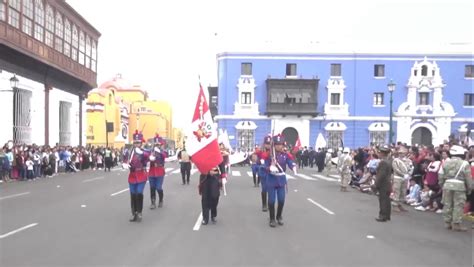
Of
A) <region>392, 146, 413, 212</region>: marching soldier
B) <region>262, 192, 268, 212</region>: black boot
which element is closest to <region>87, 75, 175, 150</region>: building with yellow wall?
<region>262, 192, 268, 212</region>: black boot

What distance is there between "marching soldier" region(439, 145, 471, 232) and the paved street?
0.35 metres

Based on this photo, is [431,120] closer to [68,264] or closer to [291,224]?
[291,224]

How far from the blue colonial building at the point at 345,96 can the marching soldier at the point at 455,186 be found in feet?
130

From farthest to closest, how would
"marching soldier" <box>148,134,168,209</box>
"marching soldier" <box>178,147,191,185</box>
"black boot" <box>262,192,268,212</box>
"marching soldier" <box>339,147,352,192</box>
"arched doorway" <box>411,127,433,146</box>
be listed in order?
"arched doorway" <box>411,127,433,146</box> → "marching soldier" <box>178,147,191,185</box> → "marching soldier" <box>339,147,352,192</box> → "marching soldier" <box>148,134,168,209</box> → "black boot" <box>262,192,268,212</box>

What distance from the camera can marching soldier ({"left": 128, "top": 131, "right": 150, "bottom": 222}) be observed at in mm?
10664

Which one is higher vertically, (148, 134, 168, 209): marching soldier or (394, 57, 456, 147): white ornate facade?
(394, 57, 456, 147): white ornate facade

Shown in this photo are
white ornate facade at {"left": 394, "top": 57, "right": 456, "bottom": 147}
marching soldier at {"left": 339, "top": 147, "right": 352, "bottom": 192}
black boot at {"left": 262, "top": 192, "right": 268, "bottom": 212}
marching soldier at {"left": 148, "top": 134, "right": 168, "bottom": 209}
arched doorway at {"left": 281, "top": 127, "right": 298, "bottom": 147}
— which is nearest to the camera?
black boot at {"left": 262, "top": 192, "right": 268, "bottom": 212}

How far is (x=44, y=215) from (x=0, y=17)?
17.6 meters

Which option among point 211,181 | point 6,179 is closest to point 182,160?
point 6,179

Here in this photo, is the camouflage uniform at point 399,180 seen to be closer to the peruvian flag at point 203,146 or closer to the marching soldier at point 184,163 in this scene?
the peruvian flag at point 203,146

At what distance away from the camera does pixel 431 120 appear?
49688 mm

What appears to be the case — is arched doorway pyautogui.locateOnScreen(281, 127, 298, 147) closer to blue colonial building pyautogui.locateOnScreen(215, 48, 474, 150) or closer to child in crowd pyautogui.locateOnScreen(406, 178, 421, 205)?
blue colonial building pyautogui.locateOnScreen(215, 48, 474, 150)

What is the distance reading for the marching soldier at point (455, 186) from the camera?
33.6ft

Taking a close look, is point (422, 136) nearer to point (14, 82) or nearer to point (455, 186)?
point (14, 82)
